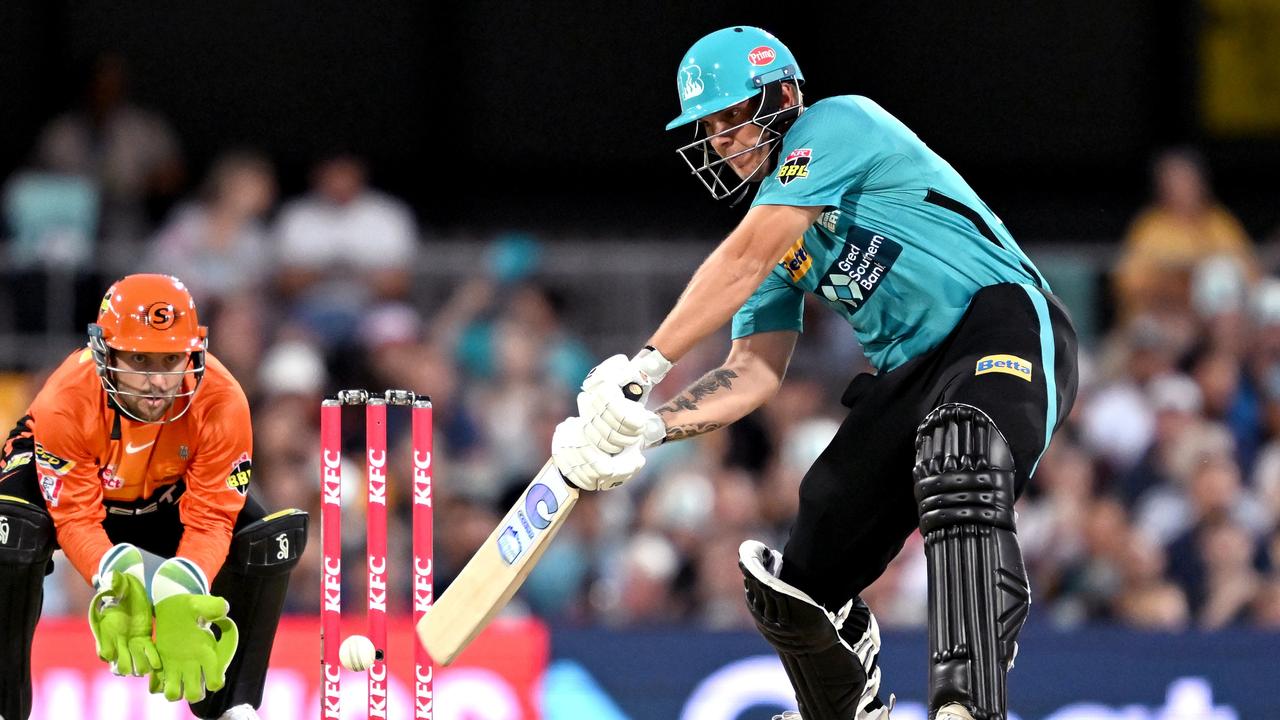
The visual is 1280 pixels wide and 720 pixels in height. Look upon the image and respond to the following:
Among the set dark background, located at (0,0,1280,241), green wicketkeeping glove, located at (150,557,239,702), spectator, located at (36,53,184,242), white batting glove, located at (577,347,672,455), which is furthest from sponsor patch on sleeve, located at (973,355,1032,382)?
dark background, located at (0,0,1280,241)

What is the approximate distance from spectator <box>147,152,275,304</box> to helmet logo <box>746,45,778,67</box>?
15.8 ft

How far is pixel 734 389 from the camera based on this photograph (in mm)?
5578

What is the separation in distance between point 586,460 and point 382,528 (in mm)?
637

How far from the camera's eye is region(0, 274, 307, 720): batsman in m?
5.18

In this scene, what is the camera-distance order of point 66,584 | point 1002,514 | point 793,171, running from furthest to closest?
point 66,584 < point 793,171 < point 1002,514

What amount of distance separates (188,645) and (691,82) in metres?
2.06

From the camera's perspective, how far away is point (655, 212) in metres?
12.1

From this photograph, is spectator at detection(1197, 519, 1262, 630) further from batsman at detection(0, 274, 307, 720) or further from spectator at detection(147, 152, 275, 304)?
batsman at detection(0, 274, 307, 720)

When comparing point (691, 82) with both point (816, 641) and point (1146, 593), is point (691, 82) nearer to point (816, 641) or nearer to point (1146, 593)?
point (816, 641)

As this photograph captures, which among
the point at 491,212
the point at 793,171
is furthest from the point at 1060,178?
the point at 793,171

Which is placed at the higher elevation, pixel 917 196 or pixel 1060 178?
pixel 1060 178

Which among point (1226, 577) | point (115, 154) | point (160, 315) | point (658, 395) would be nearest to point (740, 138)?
point (160, 315)

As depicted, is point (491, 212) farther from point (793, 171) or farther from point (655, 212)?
point (793, 171)

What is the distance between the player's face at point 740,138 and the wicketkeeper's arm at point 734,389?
23.7 inches
